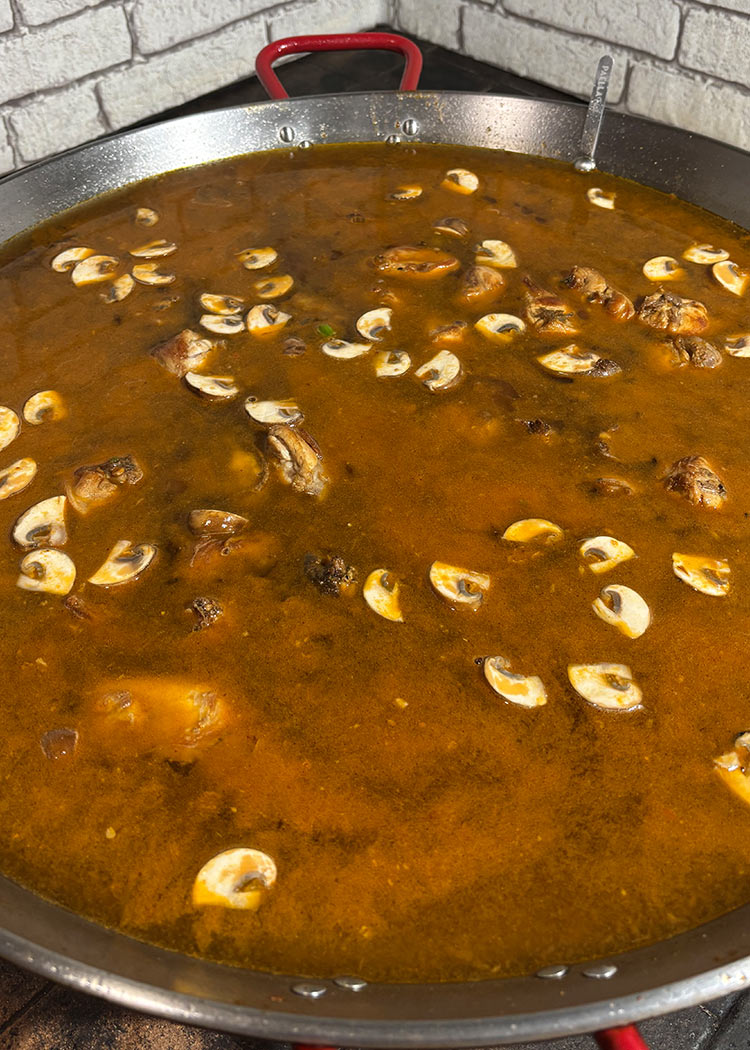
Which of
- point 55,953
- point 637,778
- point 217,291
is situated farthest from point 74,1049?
point 217,291

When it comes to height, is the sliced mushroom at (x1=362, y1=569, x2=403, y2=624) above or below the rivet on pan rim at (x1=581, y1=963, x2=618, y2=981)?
above

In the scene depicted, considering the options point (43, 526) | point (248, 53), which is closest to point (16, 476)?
point (43, 526)

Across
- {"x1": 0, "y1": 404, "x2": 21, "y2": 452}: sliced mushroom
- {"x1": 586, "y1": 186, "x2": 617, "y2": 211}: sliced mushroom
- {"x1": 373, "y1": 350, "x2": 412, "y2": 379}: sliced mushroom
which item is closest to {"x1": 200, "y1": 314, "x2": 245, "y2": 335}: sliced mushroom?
{"x1": 373, "y1": 350, "x2": 412, "y2": 379}: sliced mushroom

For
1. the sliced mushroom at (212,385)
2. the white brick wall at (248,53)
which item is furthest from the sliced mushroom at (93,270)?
the white brick wall at (248,53)

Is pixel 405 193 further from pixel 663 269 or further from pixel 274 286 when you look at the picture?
pixel 663 269

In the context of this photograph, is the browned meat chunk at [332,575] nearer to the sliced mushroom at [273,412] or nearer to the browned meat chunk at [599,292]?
the sliced mushroom at [273,412]

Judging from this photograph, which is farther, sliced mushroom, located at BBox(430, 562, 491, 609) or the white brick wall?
the white brick wall

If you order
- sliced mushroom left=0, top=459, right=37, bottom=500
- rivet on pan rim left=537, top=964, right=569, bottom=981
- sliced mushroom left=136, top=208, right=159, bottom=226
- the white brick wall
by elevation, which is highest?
the white brick wall

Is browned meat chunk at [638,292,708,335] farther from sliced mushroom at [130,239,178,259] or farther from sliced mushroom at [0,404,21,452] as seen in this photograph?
sliced mushroom at [0,404,21,452]
